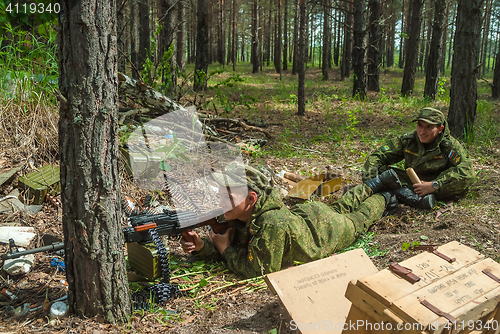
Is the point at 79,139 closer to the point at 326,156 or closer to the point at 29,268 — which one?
the point at 29,268

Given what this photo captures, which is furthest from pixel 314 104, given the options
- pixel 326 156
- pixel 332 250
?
pixel 332 250

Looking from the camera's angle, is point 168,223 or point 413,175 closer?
point 168,223

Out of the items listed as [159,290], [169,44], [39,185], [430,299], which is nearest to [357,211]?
[430,299]

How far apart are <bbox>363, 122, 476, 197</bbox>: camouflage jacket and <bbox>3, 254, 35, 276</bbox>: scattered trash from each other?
3682 mm

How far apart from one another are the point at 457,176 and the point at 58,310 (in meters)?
3.96

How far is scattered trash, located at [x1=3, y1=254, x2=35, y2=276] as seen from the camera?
8.44ft

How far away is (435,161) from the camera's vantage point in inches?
167

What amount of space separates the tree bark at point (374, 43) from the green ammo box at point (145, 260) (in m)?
9.82

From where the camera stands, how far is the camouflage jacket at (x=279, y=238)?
8.82 feet

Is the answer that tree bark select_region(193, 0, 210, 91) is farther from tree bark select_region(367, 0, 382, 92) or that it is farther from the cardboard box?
the cardboard box

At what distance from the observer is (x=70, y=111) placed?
1.88 meters

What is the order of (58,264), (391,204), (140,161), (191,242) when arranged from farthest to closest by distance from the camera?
(140,161)
(391,204)
(191,242)
(58,264)

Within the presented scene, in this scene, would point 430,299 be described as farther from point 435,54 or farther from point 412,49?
point 412,49

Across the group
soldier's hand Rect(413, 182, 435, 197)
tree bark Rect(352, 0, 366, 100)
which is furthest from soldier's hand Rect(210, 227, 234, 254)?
tree bark Rect(352, 0, 366, 100)
